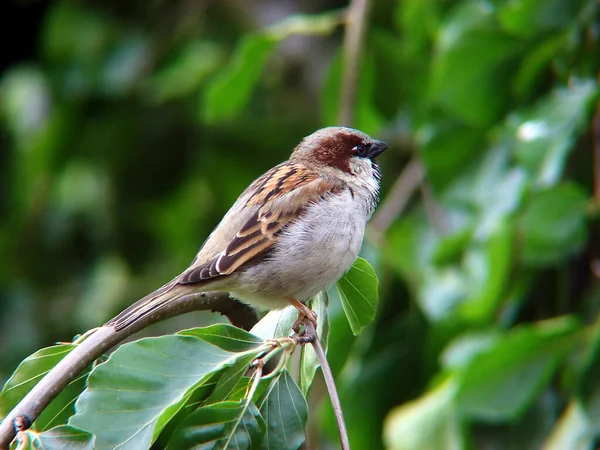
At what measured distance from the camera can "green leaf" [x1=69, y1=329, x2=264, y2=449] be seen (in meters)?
1.58

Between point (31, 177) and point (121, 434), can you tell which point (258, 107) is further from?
point (121, 434)

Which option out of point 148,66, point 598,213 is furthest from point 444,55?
point 148,66

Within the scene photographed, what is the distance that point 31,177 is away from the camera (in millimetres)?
5559

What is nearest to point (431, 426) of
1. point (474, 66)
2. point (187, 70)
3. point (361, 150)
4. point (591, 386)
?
point (591, 386)

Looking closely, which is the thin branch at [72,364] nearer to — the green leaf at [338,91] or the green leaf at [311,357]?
the green leaf at [311,357]

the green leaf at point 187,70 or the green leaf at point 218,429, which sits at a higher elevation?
the green leaf at point 187,70

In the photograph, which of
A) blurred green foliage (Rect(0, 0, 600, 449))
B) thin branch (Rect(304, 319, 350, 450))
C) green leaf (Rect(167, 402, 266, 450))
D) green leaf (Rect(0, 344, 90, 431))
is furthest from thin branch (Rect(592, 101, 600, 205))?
green leaf (Rect(0, 344, 90, 431))

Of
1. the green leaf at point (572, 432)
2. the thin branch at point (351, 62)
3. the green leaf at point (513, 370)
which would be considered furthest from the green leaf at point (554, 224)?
the thin branch at point (351, 62)

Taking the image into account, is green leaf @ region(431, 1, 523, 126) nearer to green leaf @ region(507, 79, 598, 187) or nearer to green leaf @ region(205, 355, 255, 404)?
green leaf @ region(507, 79, 598, 187)

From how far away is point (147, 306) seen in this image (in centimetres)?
209

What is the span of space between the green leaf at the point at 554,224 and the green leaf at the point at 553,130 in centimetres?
12

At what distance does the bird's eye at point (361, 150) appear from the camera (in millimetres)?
3049

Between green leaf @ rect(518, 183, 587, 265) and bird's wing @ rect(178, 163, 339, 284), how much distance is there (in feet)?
2.46

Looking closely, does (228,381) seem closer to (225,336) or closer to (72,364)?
(225,336)
